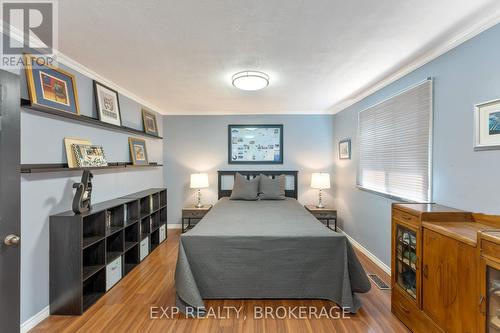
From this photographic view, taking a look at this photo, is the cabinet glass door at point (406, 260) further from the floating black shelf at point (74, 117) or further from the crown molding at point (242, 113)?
the floating black shelf at point (74, 117)

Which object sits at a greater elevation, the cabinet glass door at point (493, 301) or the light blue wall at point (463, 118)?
the light blue wall at point (463, 118)

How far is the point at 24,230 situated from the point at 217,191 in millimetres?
3099

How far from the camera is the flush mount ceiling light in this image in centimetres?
265

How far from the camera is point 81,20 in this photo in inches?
68.0

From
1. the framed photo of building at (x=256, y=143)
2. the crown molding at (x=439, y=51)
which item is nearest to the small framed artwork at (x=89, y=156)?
the framed photo of building at (x=256, y=143)

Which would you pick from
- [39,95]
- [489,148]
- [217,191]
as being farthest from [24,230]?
[489,148]

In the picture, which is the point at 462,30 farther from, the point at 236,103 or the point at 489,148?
the point at 236,103

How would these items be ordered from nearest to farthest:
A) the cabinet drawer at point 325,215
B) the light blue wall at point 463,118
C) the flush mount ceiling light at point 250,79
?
the light blue wall at point 463,118 < the flush mount ceiling light at point 250,79 < the cabinet drawer at point 325,215

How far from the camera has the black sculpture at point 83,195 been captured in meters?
2.17

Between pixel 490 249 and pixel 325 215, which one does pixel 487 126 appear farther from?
pixel 325 215

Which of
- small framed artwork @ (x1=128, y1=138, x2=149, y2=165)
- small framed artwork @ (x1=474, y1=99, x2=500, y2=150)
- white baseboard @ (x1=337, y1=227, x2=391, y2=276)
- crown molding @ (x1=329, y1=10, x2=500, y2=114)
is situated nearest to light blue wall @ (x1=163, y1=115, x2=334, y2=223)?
small framed artwork @ (x1=128, y1=138, x2=149, y2=165)

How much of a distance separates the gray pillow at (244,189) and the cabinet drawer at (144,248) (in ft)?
5.17

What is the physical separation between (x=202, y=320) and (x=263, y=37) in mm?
2508

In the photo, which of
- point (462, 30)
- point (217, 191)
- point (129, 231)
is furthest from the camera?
point (217, 191)
